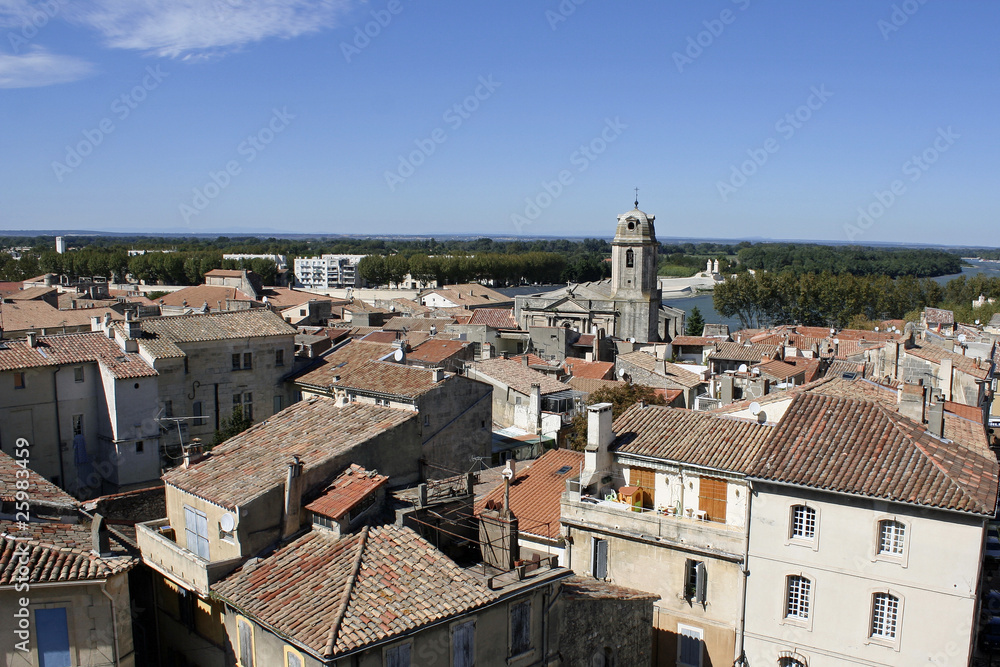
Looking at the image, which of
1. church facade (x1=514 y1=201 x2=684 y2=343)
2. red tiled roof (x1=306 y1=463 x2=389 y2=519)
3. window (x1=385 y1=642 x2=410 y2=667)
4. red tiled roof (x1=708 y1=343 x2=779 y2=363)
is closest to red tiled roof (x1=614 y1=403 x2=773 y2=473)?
red tiled roof (x1=306 y1=463 x2=389 y2=519)

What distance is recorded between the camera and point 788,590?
589 inches

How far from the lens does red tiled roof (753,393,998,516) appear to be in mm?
13516

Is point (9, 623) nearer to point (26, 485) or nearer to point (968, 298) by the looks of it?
point (26, 485)

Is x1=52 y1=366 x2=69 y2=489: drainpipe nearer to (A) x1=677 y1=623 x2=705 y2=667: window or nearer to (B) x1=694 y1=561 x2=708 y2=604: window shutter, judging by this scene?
(A) x1=677 y1=623 x2=705 y2=667: window

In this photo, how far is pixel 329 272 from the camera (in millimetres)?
158875

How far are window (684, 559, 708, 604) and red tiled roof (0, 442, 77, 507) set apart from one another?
11089 millimetres

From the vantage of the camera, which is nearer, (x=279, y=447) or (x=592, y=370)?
(x=279, y=447)

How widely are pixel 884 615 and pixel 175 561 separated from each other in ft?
39.7

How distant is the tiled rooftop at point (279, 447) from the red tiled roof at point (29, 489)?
5.75 feet

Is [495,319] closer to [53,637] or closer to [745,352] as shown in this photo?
[745,352]

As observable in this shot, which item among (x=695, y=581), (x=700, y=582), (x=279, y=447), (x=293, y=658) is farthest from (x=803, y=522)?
(x=279, y=447)

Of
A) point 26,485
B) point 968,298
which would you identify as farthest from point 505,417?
point 968,298

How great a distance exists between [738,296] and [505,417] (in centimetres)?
6548

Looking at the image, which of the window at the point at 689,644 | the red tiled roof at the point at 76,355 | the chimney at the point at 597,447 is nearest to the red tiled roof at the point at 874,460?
the chimney at the point at 597,447
